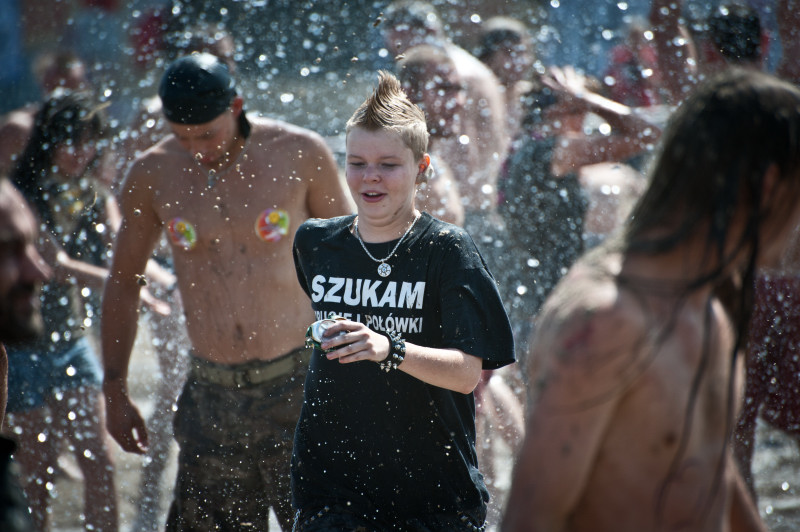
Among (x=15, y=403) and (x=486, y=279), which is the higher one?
(x=486, y=279)

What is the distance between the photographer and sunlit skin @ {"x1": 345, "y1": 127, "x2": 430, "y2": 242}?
6.84 feet

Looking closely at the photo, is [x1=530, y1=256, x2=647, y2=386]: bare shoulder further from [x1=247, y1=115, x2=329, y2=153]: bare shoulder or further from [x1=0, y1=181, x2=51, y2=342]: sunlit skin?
[x1=247, y1=115, x2=329, y2=153]: bare shoulder

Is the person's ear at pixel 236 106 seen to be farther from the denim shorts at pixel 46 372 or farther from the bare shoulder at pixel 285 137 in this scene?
the denim shorts at pixel 46 372

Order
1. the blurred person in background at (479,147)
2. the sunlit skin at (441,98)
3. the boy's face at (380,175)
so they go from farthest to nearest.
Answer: the blurred person in background at (479,147) < the sunlit skin at (441,98) < the boy's face at (380,175)

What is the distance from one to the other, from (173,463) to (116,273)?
4.78 ft

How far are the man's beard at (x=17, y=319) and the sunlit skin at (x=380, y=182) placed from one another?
2.94ft

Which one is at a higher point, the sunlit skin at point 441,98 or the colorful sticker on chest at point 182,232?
the sunlit skin at point 441,98

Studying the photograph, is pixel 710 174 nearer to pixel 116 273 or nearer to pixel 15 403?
pixel 116 273

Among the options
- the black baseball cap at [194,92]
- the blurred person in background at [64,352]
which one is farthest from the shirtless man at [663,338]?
the blurred person in background at [64,352]

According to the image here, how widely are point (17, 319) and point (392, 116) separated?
1.09 m

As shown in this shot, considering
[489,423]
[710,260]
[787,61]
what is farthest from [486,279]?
[787,61]

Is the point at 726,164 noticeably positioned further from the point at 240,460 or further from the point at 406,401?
the point at 240,460

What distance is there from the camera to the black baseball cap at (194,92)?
291cm

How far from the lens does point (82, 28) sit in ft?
25.2
